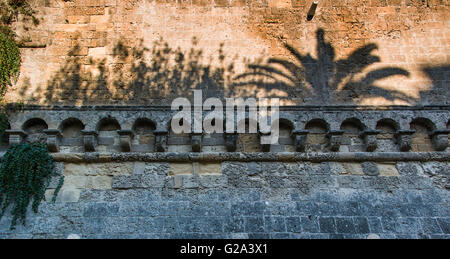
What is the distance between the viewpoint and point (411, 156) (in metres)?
4.95

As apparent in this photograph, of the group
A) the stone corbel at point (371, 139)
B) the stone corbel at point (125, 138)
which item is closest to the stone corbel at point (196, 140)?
the stone corbel at point (125, 138)

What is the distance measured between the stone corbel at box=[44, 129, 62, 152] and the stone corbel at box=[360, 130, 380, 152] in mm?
4176

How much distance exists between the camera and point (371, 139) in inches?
194

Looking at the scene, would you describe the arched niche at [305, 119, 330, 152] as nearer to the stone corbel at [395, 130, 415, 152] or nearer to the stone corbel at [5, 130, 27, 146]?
the stone corbel at [395, 130, 415, 152]

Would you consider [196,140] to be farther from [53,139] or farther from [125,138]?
[53,139]

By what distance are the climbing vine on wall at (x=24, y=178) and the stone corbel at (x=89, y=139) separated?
0.50 m

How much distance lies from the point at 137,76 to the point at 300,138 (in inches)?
99.7

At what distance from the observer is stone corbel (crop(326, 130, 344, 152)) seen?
4.90 metres

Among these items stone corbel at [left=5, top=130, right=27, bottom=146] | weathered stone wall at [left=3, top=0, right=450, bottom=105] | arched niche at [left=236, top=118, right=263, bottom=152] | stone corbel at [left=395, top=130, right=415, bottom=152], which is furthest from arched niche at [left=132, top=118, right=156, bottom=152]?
stone corbel at [left=395, top=130, right=415, bottom=152]

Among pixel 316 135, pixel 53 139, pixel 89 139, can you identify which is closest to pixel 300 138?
pixel 316 135

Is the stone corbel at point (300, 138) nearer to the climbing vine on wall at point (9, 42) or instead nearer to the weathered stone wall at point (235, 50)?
the weathered stone wall at point (235, 50)
